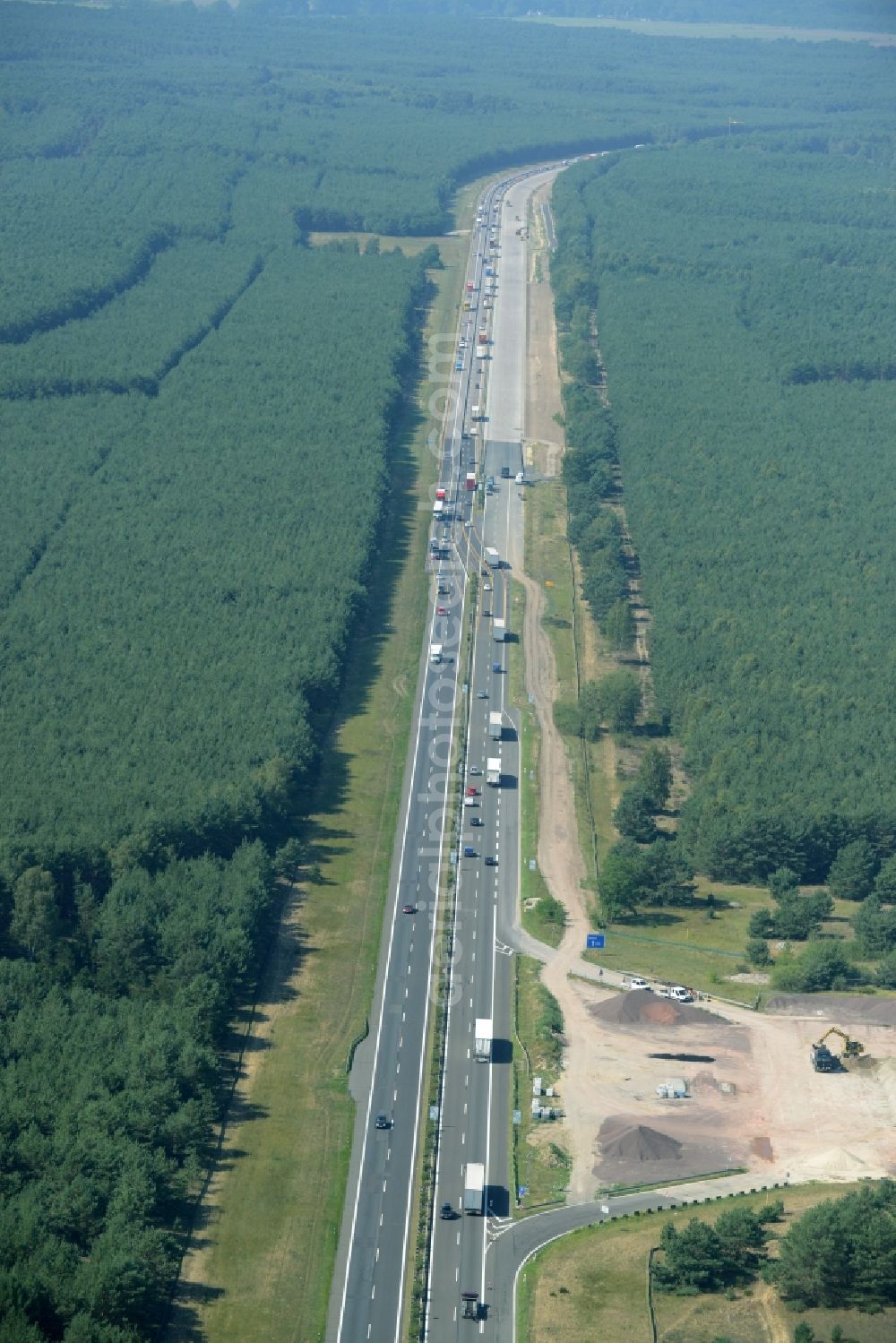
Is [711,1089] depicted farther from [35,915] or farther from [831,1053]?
[35,915]

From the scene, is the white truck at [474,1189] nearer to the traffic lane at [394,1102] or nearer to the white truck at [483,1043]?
the traffic lane at [394,1102]

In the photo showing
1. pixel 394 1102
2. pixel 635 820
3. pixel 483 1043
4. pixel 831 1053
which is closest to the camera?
pixel 394 1102

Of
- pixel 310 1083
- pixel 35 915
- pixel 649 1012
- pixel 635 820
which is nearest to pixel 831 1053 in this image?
pixel 649 1012

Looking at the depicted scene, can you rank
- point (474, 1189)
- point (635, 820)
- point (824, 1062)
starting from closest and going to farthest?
point (474, 1189) < point (824, 1062) < point (635, 820)

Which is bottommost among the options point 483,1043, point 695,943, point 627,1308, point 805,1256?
point 627,1308

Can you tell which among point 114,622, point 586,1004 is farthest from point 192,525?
point 586,1004

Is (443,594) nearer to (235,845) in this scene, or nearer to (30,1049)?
(235,845)
